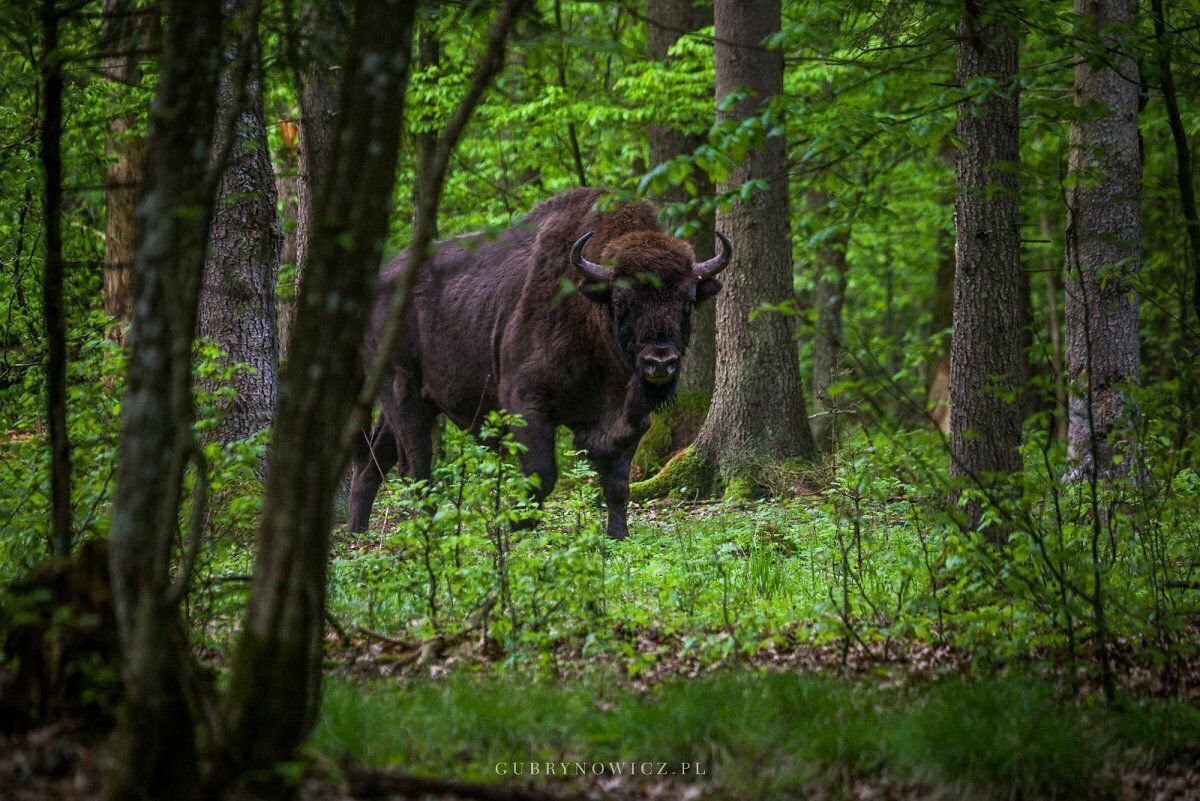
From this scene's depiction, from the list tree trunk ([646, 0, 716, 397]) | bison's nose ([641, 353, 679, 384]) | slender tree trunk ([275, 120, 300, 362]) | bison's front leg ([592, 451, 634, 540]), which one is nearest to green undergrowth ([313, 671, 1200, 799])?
bison's nose ([641, 353, 679, 384])

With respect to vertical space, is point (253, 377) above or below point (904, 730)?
above

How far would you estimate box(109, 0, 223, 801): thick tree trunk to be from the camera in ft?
9.28

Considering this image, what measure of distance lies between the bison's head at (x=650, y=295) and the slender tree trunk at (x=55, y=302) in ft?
18.2

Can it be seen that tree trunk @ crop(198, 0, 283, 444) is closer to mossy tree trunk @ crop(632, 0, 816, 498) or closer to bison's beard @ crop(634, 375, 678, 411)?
bison's beard @ crop(634, 375, 678, 411)

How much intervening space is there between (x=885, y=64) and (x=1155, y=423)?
2.66 m

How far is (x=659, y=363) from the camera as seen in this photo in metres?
9.61

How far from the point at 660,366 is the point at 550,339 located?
1.38 meters

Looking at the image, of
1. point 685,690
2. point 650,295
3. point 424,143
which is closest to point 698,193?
point 424,143

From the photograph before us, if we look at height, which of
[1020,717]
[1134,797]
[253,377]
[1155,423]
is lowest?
[1134,797]

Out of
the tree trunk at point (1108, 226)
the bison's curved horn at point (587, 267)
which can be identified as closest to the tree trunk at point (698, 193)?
the bison's curved horn at point (587, 267)

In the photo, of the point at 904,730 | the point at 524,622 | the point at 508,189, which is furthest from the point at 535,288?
the point at 508,189

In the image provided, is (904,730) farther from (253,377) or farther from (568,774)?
(253,377)

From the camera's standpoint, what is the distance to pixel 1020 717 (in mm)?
4469

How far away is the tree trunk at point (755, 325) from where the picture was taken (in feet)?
38.5
